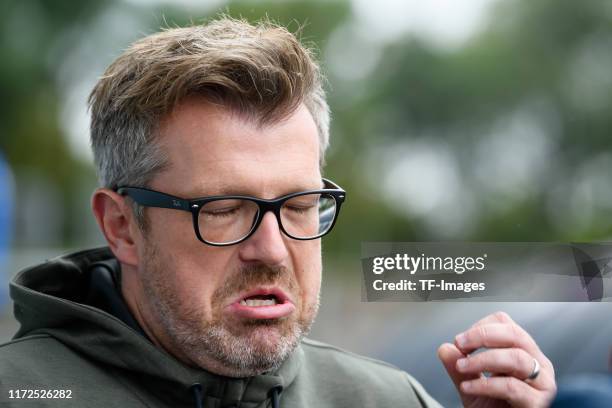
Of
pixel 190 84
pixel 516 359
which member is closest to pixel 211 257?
pixel 190 84

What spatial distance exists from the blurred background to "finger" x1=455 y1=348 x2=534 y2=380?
888 centimetres

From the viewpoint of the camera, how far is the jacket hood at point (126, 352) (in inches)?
82.7

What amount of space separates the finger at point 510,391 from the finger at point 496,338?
0.26ft

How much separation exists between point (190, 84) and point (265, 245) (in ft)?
1.44

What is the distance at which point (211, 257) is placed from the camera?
2051mm

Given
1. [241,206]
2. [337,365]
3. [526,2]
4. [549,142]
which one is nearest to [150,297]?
[241,206]

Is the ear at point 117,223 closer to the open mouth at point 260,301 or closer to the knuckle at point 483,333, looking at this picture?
the open mouth at point 260,301

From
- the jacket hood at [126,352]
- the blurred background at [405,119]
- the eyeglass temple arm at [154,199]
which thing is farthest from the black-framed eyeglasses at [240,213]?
the blurred background at [405,119]

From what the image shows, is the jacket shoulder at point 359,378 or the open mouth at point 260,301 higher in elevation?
the open mouth at point 260,301

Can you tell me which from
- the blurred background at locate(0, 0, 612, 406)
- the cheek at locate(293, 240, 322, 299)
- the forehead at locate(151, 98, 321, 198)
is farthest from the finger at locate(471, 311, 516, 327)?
the blurred background at locate(0, 0, 612, 406)

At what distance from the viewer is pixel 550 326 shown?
2645 mm

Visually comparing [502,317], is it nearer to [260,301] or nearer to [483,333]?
[483,333]

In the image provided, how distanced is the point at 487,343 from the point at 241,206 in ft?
2.11

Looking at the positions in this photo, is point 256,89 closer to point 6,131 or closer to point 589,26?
point 6,131
